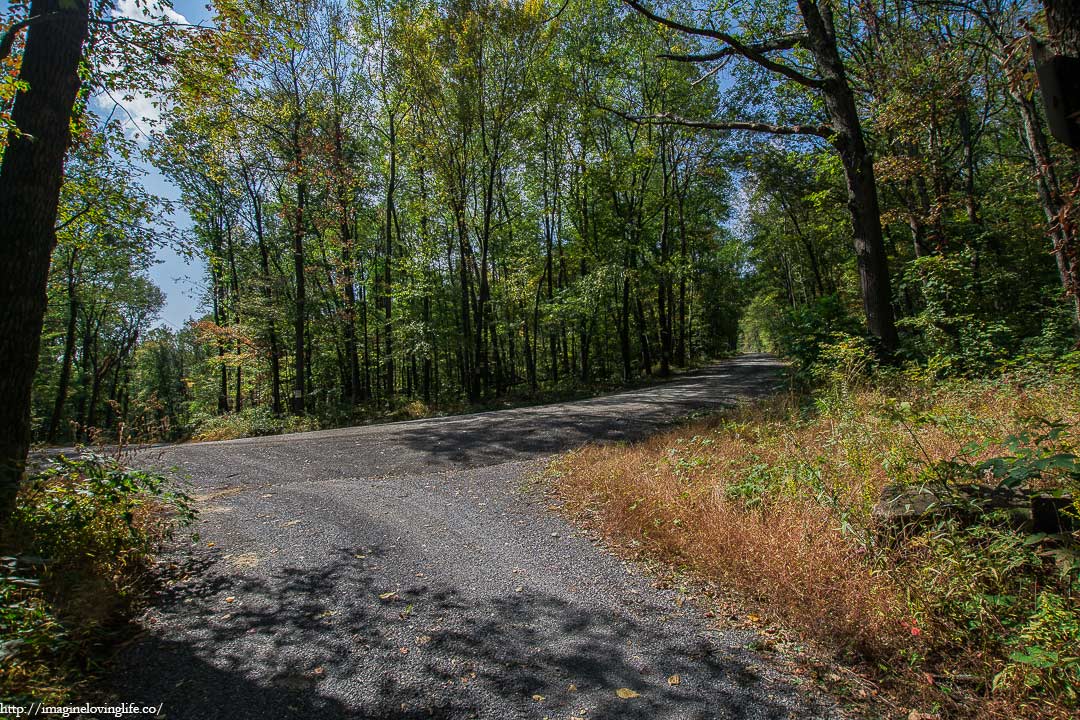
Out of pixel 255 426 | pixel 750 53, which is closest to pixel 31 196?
pixel 750 53

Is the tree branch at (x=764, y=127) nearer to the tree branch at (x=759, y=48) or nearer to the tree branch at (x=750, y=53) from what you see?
the tree branch at (x=750, y=53)

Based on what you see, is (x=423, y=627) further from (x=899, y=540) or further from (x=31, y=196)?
(x=31, y=196)

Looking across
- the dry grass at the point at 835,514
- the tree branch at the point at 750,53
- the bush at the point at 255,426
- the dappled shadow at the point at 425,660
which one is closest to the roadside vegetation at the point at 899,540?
the dry grass at the point at 835,514

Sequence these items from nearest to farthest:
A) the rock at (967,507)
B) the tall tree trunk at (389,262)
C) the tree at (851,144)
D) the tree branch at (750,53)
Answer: the rock at (967,507)
the tree branch at (750,53)
the tree at (851,144)
the tall tree trunk at (389,262)

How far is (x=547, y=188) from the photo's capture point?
21500mm

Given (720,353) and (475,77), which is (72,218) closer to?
(475,77)

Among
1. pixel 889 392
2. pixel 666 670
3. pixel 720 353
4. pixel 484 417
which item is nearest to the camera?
pixel 666 670

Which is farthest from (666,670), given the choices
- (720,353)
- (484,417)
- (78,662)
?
(720,353)

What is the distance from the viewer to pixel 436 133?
54.2 feet

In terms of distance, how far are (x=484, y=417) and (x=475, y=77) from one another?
40.7 feet

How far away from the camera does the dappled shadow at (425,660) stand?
2.19 metres

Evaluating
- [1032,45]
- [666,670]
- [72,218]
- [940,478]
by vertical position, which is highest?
[72,218]

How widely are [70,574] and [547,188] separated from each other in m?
21.3

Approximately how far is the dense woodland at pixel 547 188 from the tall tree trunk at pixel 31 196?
0.36 meters
